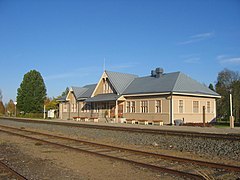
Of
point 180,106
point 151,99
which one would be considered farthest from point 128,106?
point 180,106

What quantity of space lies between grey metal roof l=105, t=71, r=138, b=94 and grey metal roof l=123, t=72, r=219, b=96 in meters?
1.07

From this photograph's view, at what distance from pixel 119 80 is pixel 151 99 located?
8.65 metres

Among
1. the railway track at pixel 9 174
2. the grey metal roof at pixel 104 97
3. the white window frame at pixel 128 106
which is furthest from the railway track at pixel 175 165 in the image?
the grey metal roof at pixel 104 97

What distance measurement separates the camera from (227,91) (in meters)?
56.1

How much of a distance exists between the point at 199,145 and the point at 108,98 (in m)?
25.4

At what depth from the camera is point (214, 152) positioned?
12.1m

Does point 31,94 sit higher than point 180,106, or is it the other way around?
point 31,94

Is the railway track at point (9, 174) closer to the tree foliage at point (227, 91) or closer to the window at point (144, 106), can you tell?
the window at point (144, 106)

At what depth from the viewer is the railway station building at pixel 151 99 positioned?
32.5 meters

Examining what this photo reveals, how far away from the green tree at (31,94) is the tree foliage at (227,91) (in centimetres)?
3898

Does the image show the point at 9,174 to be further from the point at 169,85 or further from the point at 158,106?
the point at 169,85

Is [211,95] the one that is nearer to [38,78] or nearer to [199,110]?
[199,110]

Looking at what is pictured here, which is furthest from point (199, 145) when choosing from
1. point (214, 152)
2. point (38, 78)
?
point (38, 78)

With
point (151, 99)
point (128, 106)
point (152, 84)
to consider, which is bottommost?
point (128, 106)
